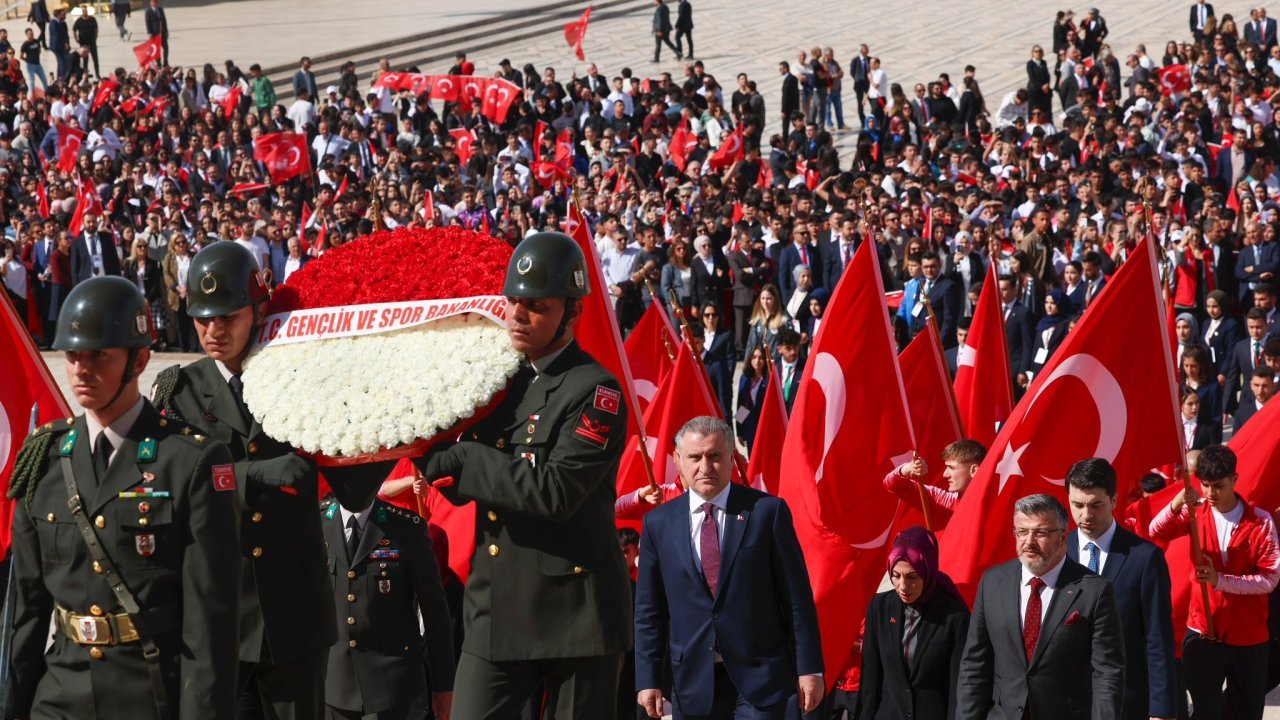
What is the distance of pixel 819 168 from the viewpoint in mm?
22594

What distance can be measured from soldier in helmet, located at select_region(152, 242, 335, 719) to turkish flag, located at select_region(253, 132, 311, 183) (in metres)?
20.3

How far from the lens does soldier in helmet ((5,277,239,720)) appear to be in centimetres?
436

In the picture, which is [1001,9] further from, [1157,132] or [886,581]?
[886,581]

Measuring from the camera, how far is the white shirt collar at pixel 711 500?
5801mm

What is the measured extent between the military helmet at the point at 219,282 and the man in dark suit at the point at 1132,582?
9.55 ft

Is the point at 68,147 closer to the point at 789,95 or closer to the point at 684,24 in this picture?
the point at 789,95

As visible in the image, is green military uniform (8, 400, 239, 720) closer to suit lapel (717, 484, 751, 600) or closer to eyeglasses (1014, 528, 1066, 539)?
suit lapel (717, 484, 751, 600)

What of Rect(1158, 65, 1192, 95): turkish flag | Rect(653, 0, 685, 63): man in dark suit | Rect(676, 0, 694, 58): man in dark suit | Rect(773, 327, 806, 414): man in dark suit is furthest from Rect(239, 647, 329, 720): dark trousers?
Rect(653, 0, 685, 63): man in dark suit

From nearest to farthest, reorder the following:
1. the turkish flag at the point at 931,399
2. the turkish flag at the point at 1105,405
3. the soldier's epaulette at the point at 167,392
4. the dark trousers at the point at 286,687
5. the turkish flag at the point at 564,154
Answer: the soldier's epaulette at the point at 167,392
the dark trousers at the point at 286,687
the turkish flag at the point at 1105,405
the turkish flag at the point at 931,399
the turkish flag at the point at 564,154

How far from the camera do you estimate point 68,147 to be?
27375 millimetres

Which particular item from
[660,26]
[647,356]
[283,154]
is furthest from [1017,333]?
[660,26]

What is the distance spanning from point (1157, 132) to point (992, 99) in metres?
9.48

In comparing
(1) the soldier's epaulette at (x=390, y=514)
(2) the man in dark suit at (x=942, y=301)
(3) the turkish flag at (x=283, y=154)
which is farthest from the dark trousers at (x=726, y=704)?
(3) the turkish flag at (x=283, y=154)

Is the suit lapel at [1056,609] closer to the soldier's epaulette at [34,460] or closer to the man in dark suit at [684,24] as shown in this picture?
the soldier's epaulette at [34,460]
